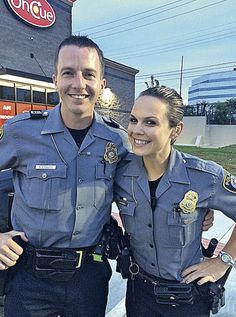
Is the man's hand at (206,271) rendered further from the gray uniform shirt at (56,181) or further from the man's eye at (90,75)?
the man's eye at (90,75)

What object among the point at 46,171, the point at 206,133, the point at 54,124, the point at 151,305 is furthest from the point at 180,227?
the point at 206,133

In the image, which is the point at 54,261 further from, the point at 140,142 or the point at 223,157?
the point at 223,157

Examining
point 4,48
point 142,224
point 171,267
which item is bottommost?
point 171,267

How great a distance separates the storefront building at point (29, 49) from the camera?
1215 centimetres

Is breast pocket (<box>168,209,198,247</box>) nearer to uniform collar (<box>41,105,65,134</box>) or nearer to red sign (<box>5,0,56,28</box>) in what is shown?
uniform collar (<box>41,105,65,134</box>)

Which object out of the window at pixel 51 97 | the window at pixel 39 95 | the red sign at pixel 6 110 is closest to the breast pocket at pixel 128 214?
the red sign at pixel 6 110

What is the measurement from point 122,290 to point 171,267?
125cm

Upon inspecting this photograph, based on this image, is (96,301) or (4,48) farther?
(4,48)

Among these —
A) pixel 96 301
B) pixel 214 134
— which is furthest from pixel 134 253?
pixel 214 134

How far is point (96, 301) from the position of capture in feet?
5.21

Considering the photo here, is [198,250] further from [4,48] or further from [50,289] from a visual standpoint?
[4,48]

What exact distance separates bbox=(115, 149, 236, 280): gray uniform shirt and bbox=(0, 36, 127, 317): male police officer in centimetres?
18

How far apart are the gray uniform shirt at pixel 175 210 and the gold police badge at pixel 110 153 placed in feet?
0.44

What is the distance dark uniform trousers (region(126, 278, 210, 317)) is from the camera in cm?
148
